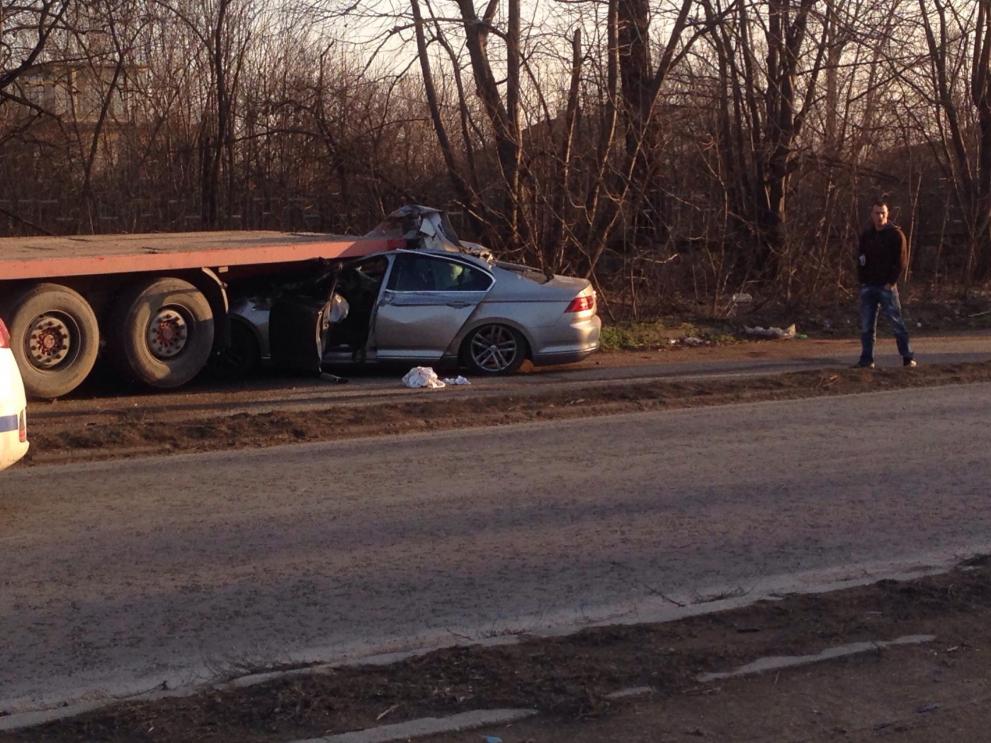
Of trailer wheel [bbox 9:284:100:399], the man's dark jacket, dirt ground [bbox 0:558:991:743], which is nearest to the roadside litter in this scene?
trailer wheel [bbox 9:284:100:399]

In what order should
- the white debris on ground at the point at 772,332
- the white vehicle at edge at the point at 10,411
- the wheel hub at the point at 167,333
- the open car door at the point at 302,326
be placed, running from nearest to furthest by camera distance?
the white vehicle at edge at the point at 10,411 < the wheel hub at the point at 167,333 < the open car door at the point at 302,326 < the white debris on ground at the point at 772,332

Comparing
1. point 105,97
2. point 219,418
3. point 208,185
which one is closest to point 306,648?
point 219,418

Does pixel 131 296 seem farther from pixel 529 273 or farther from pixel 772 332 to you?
pixel 772 332

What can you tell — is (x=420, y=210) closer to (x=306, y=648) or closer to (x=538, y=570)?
(x=538, y=570)

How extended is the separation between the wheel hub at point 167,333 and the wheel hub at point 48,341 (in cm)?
Answer: 93

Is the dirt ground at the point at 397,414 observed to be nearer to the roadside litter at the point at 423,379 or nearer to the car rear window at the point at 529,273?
the roadside litter at the point at 423,379

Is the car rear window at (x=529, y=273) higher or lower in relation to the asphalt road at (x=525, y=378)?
higher

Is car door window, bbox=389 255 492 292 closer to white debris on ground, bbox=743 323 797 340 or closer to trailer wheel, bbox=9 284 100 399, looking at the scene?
trailer wheel, bbox=9 284 100 399

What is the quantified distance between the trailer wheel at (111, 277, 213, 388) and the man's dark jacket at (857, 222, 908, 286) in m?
7.58

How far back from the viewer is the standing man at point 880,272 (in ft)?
46.7

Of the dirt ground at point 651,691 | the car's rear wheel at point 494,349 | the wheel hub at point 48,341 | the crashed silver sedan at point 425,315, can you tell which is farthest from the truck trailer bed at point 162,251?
the dirt ground at point 651,691

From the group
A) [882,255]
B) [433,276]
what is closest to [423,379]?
[433,276]

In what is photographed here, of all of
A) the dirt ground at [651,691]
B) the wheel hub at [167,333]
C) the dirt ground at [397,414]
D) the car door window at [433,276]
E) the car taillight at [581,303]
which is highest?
the car door window at [433,276]

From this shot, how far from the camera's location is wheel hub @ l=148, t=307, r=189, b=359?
42.4 feet
